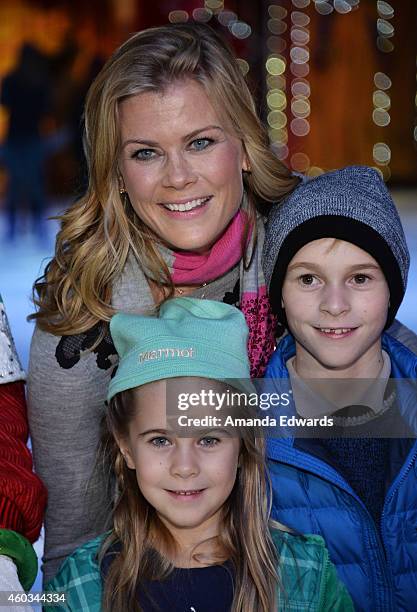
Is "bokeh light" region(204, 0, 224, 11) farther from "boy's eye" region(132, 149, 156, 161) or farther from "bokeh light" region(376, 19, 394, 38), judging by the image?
"boy's eye" region(132, 149, 156, 161)

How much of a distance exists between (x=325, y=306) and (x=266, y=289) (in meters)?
0.38

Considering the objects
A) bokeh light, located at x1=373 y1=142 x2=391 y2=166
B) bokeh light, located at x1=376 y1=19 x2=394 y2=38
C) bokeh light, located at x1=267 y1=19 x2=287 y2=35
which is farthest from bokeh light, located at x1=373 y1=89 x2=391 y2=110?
bokeh light, located at x1=267 y1=19 x2=287 y2=35

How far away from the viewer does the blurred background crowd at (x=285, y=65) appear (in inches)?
461

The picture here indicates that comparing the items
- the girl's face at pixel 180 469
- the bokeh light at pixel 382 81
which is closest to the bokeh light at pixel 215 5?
the bokeh light at pixel 382 81

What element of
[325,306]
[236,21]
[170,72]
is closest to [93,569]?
[325,306]

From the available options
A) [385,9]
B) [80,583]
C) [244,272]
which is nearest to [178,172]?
[244,272]

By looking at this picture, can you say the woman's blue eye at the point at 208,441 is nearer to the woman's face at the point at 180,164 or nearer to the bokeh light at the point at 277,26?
the woman's face at the point at 180,164

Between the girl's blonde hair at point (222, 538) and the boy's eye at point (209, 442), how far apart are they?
0.24 feet

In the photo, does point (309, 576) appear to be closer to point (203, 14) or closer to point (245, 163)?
point (245, 163)

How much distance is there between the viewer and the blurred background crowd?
1172 centimetres

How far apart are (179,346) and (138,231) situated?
24.0 inches

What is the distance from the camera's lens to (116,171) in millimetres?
2539

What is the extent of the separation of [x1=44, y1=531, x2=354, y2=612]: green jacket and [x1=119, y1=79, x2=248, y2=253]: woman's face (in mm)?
784

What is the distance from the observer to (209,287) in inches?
103
